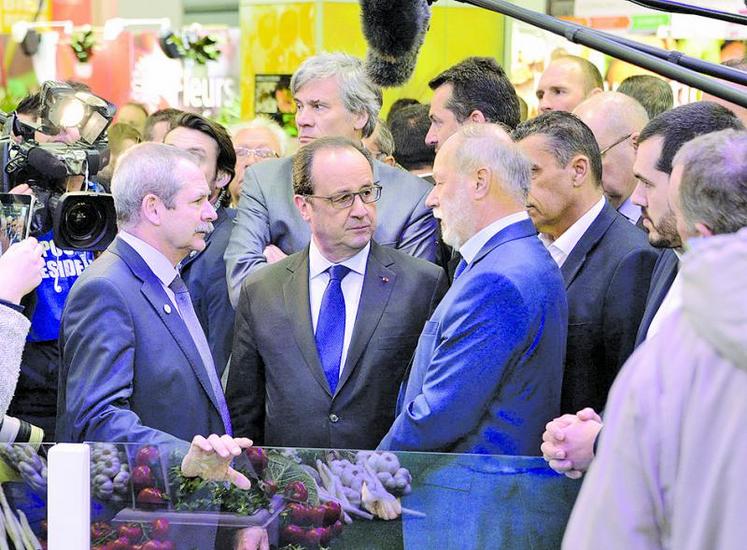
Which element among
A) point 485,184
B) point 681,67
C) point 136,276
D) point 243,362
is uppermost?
point 681,67

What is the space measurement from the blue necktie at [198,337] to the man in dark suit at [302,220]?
1.18 ft

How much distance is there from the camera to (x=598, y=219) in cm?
326

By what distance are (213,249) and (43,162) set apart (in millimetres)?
735

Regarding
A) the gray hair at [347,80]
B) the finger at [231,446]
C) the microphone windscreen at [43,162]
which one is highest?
the gray hair at [347,80]

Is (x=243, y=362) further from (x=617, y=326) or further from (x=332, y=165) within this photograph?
(x=617, y=326)

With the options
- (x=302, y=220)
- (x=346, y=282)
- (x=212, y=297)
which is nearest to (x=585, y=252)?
(x=346, y=282)

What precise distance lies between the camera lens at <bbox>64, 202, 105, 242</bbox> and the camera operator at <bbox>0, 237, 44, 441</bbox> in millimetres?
159

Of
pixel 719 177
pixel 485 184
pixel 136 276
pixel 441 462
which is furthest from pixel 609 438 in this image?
pixel 136 276

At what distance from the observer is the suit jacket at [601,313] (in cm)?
306

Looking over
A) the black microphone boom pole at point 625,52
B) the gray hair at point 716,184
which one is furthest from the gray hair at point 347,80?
the black microphone boom pole at point 625,52

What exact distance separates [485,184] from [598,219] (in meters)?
0.48

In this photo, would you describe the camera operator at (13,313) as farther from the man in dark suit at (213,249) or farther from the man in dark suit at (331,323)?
the man in dark suit at (213,249)

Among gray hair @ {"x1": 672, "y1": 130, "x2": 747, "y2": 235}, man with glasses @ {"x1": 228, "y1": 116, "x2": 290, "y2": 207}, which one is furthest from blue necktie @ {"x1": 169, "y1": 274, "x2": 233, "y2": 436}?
man with glasses @ {"x1": 228, "y1": 116, "x2": 290, "y2": 207}

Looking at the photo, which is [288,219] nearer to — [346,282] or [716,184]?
[346,282]
